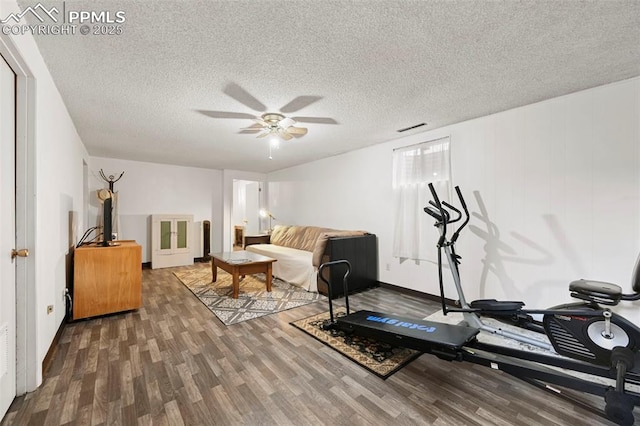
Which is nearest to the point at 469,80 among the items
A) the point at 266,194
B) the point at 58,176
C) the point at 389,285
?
the point at 389,285

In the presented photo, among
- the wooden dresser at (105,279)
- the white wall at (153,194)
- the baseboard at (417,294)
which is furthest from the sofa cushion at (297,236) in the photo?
the wooden dresser at (105,279)

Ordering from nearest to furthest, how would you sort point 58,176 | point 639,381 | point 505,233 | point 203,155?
point 639,381
point 58,176
point 505,233
point 203,155

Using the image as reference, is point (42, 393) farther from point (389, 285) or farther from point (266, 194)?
point (266, 194)

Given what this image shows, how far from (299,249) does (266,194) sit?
280cm

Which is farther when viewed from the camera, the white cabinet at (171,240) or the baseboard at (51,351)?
the white cabinet at (171,240)

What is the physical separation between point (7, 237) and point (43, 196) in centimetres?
50

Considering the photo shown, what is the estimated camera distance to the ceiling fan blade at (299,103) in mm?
2664

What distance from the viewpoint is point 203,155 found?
5191 millimetres

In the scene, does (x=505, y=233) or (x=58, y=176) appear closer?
(x=58, y=176)

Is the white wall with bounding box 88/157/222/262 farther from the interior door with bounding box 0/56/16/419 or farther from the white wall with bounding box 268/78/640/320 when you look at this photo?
the white wall with bounding box 268/78/640/320

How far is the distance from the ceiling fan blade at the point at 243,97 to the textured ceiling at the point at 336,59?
1 cm

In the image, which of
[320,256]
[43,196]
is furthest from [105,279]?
[320,256]

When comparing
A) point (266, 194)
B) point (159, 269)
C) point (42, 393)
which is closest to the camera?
point (42, 393)

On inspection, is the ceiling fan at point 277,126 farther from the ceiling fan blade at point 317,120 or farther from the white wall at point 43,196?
the white wall at point 43,196
